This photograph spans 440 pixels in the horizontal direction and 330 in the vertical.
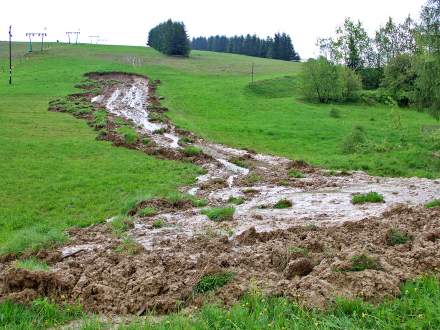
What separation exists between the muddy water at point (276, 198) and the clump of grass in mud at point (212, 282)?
3.76 meters

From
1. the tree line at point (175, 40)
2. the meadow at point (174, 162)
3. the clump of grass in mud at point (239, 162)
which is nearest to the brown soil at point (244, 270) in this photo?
the meadow at point (174, 162)

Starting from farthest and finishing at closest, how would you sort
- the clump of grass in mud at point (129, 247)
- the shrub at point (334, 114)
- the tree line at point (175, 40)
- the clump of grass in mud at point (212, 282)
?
1. the tree line at point (175, 40)
2. the shrub at point (334, 114)
3. the clump of grass in mud at point (129, 247)
4. the clump of grass in mud at point (212, 282)

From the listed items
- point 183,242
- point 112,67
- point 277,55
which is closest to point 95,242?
point 183,242

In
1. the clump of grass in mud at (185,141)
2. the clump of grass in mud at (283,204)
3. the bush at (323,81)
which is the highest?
the bush at (323,81)

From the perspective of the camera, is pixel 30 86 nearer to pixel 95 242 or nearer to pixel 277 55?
pixel 95 242

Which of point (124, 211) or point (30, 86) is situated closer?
point (124, 211)

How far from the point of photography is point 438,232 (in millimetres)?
9562

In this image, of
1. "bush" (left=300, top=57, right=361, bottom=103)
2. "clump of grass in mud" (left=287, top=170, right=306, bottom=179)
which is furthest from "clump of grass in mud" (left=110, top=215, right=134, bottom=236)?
"bush" (left=300, top=57, right=361, bottom=103)

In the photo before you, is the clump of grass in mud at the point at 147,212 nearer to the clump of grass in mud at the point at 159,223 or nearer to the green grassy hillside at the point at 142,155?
the clump of grass in mud at the point at 159,223

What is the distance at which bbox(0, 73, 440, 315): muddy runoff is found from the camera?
25.0 ft

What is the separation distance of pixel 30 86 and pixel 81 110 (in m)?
23.8

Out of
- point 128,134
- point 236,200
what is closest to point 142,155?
point 128,134

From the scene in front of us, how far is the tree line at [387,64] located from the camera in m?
29.0

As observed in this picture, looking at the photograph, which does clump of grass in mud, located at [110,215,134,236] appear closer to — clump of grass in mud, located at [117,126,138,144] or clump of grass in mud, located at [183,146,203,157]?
clump of grass in mud, located at [183,146,203,157]
